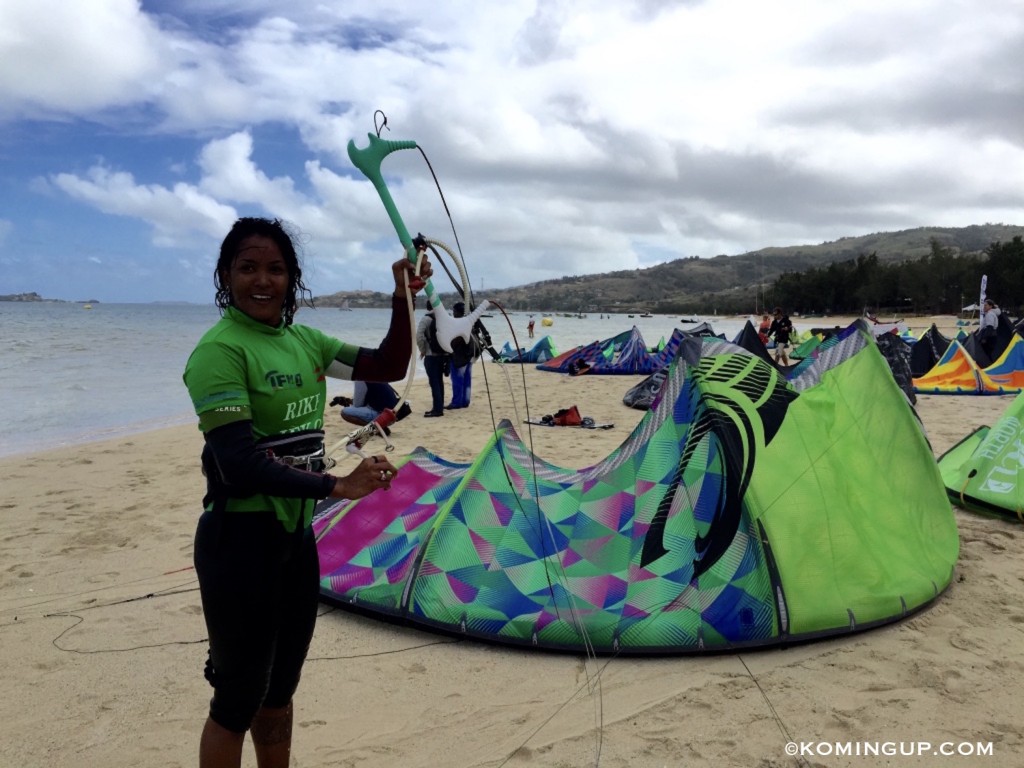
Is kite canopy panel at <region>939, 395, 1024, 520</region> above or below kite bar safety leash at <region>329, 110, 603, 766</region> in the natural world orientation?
below

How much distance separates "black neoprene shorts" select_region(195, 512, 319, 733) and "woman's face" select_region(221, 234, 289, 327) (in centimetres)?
57

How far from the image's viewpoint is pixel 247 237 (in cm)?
207

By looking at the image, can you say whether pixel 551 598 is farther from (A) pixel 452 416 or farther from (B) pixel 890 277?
(B) pixel 890 277

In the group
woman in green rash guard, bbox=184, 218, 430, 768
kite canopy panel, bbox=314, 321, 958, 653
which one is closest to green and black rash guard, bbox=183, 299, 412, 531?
woman in green rash guard, bbox=184, 218, 430, 768

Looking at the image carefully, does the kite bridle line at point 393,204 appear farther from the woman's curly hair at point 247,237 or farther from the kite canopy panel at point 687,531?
the kite canopy panel at point 687,531

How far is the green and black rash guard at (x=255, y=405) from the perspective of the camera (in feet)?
5.96

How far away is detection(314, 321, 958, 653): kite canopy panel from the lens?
136 inches

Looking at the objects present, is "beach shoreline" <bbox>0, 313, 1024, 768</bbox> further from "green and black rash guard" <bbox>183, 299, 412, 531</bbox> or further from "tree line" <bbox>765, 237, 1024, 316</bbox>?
"tree line" <bbox>765, 237, 1024, 316</bbox>

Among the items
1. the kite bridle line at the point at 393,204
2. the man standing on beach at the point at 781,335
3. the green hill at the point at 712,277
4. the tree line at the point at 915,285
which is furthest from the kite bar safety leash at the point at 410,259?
the green hill at the point at 712,277

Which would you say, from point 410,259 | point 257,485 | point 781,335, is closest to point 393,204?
point 410,259

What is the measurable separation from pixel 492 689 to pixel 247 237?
7.29 ft

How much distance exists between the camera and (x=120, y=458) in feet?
27.9

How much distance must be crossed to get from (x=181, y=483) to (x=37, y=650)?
369 centimetres

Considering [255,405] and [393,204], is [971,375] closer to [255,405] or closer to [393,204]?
[393,204]
